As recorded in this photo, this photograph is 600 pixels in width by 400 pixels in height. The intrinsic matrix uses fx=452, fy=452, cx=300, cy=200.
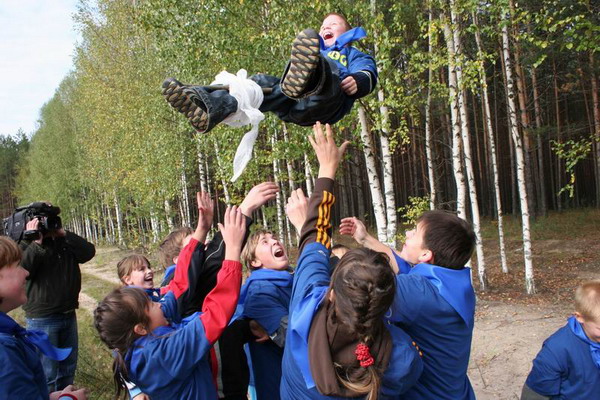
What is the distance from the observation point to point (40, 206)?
381cm

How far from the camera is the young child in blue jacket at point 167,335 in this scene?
1906 millimetres

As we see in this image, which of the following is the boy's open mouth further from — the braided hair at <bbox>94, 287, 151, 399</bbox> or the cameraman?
the cameraman

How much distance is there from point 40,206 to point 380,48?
467cm

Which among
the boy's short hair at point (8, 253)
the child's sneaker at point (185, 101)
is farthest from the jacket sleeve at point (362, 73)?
the boy's short hair at point (8, 253)

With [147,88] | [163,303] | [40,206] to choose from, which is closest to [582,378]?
[163,303]

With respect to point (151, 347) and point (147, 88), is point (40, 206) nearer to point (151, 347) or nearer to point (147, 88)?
point (151, 347)

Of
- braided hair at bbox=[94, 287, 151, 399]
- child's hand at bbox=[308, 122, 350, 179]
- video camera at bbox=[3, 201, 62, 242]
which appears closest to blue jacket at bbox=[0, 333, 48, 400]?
braided hair at bbox=[94, 287, 151, 399]

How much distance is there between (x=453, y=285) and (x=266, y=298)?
0.94 m

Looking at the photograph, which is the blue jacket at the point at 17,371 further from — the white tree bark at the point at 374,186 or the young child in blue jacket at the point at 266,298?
the white tree bark at the point at 374,186

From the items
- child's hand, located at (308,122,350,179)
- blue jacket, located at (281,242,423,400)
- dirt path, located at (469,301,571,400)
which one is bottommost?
dirt path, located at (469,301,571,400)

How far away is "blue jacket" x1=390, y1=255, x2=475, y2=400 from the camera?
1749 mm

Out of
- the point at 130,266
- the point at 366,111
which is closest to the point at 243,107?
the point at 130,266

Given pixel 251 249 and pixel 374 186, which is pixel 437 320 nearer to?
pixel 251 249

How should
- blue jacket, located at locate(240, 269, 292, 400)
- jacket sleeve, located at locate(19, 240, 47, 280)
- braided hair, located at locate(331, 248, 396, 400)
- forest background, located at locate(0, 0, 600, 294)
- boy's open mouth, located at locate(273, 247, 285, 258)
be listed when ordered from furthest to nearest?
forest background, located at locate(0, 0, 600, 294)
jacket sleeve, located at locate(19, 240, 47, 280)
boy's open mouth, located at locate(273, 247, 285, 258)
blue jacket, located at locate(240, 269, 292, 400)
braided hair, located at locate(331, 248, 396, 400)
